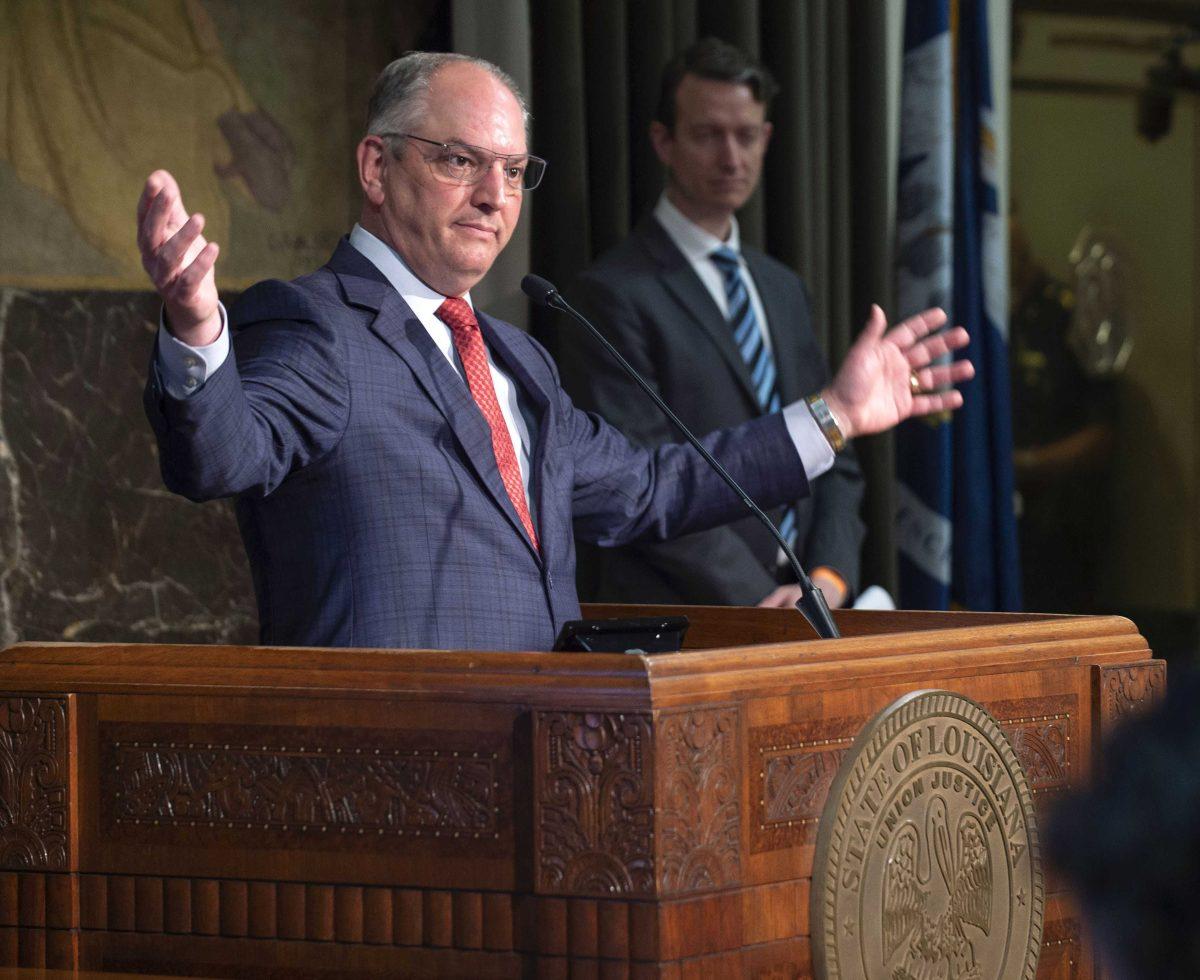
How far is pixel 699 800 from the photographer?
1.51 meters

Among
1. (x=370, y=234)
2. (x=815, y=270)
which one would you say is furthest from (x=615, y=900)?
(x=815, y=270)

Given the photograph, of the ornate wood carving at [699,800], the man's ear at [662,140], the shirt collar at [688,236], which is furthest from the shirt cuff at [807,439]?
the man's ear at [662,140]

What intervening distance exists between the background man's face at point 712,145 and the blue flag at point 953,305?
90cm

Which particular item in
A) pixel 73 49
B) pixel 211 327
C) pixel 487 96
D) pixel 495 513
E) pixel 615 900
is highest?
pixel 73 49

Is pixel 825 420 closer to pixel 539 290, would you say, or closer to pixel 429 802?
pixel 539 290

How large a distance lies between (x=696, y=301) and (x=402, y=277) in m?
1.13

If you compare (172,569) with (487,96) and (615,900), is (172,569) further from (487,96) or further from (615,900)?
(615,900)

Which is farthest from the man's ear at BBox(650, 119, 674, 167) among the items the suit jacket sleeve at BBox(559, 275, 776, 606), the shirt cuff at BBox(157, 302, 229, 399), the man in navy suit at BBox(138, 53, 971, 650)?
the shirt cuff at BBox(157, 302, 229, 399)

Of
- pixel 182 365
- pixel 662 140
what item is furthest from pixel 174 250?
pixel 662 140

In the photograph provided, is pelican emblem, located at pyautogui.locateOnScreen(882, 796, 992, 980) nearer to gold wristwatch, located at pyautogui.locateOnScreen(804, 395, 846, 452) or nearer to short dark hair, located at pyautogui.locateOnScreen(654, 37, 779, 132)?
gold wristwatch, located at pyautogui.locateOnScreen(804, 395, 846, 452)

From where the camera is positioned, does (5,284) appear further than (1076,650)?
Yes

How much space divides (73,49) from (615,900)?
2308mm

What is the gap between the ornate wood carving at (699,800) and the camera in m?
1.48

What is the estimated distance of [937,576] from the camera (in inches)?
164
